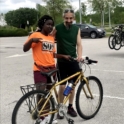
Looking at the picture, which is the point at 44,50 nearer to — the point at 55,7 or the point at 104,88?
the point at 104,88

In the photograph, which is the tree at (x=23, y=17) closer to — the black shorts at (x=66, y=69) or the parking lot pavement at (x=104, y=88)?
the parking lot pavement at (x=104, y=88)

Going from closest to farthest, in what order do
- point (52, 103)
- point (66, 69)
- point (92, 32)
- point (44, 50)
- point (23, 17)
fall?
point (52, 103)
point (44, 50)
point (66, 69)
point (92, 32)
point (23, 17)

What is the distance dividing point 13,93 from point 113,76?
315cm

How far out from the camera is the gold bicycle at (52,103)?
12.4ft

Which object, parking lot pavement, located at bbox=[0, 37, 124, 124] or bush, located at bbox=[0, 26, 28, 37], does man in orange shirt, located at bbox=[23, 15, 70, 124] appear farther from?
bush, located at bbox=[0, 26, 28, 37]

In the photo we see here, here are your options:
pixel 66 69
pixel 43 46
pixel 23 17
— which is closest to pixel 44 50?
pixel 43 46

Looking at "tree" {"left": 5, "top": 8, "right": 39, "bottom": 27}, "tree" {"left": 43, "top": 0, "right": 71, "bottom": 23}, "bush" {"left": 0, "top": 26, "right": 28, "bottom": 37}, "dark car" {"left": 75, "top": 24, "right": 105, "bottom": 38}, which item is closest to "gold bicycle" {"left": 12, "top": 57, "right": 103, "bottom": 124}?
"dark car" {"left": 75, "top": 24, "right": 105, "bottom": 38}

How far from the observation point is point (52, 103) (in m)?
4.01

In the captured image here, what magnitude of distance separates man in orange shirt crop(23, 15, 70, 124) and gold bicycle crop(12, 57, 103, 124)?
7.6 inches

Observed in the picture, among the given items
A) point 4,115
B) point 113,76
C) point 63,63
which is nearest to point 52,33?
point 63,63

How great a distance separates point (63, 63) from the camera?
4.62 m

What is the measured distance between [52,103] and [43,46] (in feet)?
2.60

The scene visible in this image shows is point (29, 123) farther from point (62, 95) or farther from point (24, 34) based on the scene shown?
point (24, 34)

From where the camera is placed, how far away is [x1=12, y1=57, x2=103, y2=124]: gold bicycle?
12.4ft
